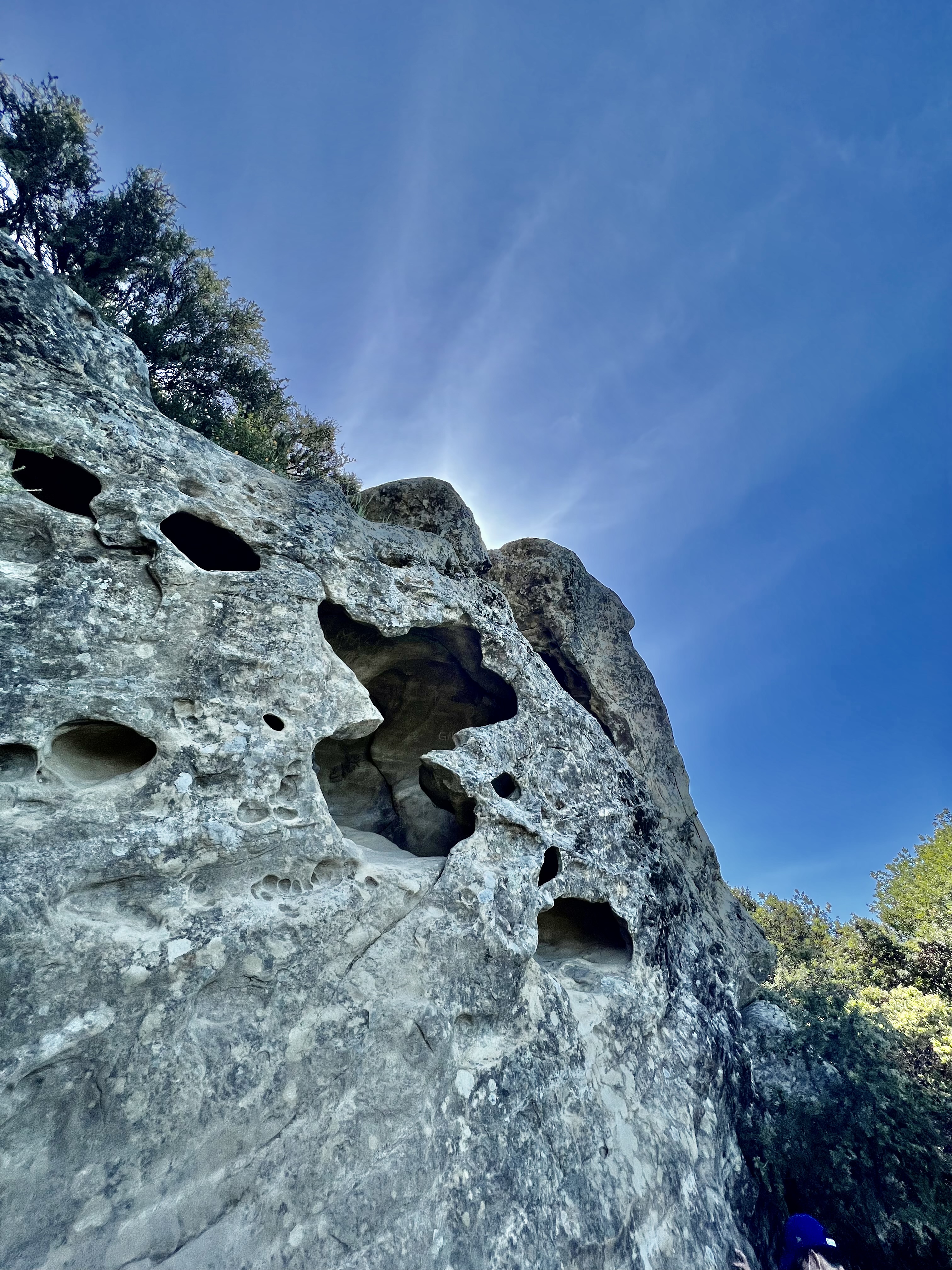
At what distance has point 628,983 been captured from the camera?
7730mm

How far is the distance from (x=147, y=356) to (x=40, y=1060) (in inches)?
555

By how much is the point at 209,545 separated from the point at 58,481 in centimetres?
181

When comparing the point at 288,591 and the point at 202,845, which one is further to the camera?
the point at 288,591

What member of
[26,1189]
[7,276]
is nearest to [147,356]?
[7,276]

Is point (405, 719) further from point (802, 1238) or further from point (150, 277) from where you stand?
point (150, 277)

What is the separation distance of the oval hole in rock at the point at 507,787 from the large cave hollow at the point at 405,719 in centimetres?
75

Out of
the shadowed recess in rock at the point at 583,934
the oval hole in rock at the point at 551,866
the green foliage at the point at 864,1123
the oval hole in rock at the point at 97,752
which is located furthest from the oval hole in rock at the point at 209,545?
the green foliage at the point at 864,1123

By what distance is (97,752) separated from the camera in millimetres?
6051

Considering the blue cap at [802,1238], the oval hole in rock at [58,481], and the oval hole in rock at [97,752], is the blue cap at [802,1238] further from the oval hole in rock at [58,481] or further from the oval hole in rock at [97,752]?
the oval hole in rock at [58,481]

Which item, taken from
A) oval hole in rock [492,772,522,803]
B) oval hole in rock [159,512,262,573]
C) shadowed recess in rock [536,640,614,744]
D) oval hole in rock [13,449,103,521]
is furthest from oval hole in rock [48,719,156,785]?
shadowed recess in rock [536,640,614,744]

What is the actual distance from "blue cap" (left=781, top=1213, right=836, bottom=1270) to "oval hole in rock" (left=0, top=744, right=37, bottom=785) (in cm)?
886

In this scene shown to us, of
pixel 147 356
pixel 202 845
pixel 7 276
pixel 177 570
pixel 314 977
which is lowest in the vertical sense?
pixel 314 977

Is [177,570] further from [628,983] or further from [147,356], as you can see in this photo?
[147,356]

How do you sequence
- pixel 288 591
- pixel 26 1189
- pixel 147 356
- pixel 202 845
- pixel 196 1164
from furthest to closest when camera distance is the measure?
1. pixel 147 356
2. pixel 288 591
3. pixel 202 845
4. pixel 196 1164
5. pixel 26 1189
